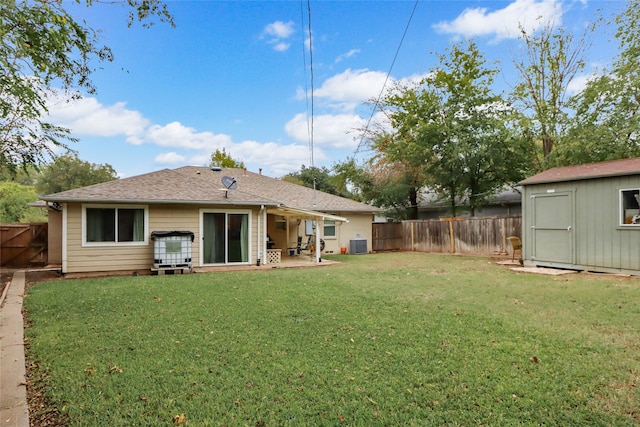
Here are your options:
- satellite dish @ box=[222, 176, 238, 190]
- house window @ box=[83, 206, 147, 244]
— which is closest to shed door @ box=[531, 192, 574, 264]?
satellite dish @ box=[222, 176, 238, 190]

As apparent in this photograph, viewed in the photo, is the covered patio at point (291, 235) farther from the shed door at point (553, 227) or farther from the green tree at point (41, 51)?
the green tree at point (41, 51)

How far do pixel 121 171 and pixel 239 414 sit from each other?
40412 millimetres

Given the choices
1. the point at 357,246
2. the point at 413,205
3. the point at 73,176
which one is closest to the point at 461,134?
the point at 413,205

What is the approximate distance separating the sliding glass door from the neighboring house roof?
29.7 ft

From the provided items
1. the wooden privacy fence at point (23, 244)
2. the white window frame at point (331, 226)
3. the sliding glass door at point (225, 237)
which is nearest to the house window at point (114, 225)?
the sliding glass door at point (225, 237)

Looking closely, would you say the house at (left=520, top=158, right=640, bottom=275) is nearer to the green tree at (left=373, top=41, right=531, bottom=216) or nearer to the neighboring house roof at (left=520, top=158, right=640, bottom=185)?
the neighboring house roof at (left=520, top=158, right=640, bottom=185)

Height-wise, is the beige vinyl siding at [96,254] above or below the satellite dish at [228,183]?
below

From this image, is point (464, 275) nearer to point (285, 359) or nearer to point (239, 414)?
point (285, 359)

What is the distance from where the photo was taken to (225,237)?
463 inches

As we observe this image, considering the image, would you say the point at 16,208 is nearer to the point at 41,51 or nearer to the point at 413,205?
the point at 413,205

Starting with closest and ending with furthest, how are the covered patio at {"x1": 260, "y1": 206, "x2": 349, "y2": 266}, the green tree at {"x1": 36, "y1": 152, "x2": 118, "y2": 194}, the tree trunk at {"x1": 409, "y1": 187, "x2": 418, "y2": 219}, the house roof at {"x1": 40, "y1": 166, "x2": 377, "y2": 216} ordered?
the house roof at {"x1": 40, "y1": 166, "x2": 377, "y2": 216} < the covered patio at {"x1": 260, "y1": 206, "x2": 349, "y2": 266} < the tree trunk at {"x1": 409, "y1": 187, "x2": 418, "y2": 219} < the green tree at {"x1": 36, "y1": 152, "x2": 118, "y2": 194}

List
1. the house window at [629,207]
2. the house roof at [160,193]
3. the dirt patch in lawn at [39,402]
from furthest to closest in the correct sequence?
the house roof at [160,193]
the house window at [629,207]
the dirt patch in lawn at [39,402]

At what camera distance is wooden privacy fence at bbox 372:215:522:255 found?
15.0 metres

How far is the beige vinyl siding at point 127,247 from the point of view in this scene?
1005 centimetres
